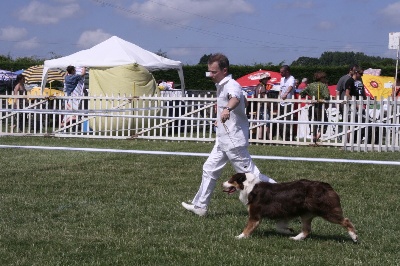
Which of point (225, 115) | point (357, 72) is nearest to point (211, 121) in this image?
point (357, 72)

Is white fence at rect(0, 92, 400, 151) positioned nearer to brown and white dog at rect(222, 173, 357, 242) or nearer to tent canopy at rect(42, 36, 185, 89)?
tent canopy at rect(42, 36, 185, 89)

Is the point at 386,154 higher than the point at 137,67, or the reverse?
the point at 137,67

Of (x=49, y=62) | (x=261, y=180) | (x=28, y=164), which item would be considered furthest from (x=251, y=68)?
(x=261, y=180)

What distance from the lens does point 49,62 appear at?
868 inches

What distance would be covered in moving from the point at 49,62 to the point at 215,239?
16467mm

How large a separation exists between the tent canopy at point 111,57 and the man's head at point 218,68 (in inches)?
519

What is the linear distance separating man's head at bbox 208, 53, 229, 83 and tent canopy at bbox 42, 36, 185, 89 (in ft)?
43.2

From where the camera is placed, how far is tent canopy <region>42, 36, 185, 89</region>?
20750 mm

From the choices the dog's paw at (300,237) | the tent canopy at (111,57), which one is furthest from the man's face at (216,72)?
the tent canopy at (111,57)

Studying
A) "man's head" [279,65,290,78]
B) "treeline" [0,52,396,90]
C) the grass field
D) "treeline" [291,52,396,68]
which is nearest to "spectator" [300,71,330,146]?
"man's head" [279,65,290,78]

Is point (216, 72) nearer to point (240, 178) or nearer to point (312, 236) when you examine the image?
point (240, 178)

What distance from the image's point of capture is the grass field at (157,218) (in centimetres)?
593

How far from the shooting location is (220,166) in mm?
7711

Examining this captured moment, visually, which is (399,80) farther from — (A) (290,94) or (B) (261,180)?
(B) (261,180)
